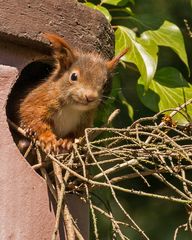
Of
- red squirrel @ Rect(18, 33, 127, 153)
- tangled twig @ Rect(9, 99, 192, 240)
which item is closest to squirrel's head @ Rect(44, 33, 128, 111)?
red squirrel @ Rect(18, 33, 127, 153)

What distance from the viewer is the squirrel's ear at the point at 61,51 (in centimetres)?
267

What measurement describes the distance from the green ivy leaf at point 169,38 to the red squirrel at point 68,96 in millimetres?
252

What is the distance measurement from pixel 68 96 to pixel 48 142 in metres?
0.33

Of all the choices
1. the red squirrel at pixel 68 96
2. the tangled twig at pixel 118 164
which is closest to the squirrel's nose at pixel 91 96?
the red squirrel at pixel 68 96

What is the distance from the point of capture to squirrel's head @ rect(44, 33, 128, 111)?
296cm

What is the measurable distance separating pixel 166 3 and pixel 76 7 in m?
1.57

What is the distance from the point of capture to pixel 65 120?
3076mm

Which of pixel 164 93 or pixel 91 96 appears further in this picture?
pixel 164 93

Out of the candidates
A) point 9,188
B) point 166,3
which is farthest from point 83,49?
point 166,3

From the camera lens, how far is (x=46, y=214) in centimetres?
257

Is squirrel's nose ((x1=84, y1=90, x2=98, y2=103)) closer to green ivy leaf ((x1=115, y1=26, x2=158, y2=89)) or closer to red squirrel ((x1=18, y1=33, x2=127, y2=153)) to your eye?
red squirrel ((x1=18, y1=33, x2=127, y2=153))

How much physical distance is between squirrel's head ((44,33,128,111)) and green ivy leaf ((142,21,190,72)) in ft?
0.81

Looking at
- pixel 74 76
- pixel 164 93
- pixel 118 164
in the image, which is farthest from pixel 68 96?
pixel 118 164

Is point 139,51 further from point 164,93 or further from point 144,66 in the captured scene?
point 164,93
